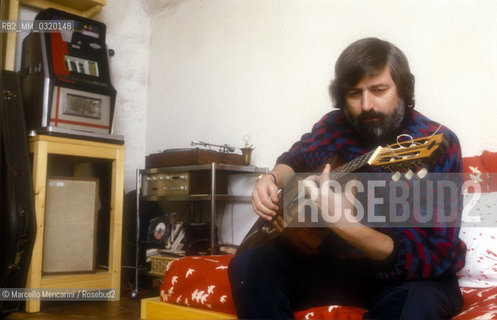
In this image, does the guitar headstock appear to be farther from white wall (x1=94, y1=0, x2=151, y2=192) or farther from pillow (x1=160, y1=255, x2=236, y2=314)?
white wall (x1=94, y1=0, x2=151, y2=192)

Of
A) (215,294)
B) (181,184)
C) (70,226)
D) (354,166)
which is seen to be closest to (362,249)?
(354,166)

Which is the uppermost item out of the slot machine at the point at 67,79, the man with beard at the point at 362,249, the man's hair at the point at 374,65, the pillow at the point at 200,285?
the slot machine at the point at 67,79

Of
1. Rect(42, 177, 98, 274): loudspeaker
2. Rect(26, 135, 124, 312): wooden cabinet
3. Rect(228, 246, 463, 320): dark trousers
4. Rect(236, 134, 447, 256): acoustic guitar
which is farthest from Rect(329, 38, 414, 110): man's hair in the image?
Rect(42, 177, 98, 274): loudspeaker

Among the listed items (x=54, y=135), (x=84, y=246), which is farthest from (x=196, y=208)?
(x=54, y=135)

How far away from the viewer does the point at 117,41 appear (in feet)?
10.1

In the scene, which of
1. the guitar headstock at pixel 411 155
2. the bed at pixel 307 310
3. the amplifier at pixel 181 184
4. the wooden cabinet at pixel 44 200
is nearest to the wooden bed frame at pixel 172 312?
the bed at pixel 307 310

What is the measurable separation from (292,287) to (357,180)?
1.10 ft

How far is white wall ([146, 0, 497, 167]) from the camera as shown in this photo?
1771 millimetres

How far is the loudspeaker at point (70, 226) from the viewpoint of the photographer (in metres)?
2.08

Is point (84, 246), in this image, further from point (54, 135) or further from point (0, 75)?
point (0, 75)

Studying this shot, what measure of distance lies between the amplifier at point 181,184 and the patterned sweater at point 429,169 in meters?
0.94

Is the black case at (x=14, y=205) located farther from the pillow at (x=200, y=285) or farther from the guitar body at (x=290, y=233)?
the guitar body at (x=290, y=233)

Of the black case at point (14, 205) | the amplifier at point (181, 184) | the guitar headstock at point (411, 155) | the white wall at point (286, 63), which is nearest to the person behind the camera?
the guitar headstock at point (411, 155)

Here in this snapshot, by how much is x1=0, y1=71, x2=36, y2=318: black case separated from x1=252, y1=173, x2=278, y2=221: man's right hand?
119 centimetres
